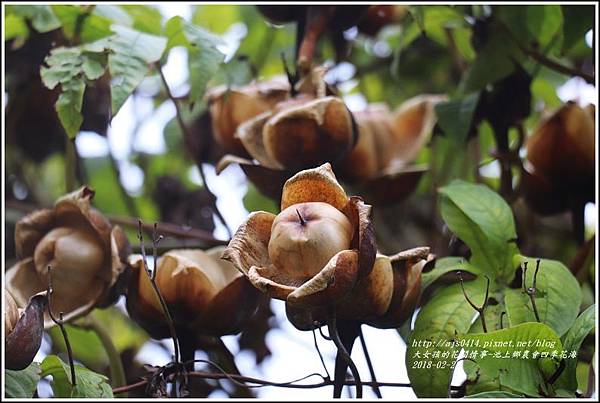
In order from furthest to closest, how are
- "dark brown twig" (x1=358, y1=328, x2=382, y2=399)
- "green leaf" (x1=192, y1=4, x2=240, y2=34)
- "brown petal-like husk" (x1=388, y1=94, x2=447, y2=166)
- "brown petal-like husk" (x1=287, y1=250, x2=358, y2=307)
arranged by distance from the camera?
"green leaf" (x1=192, y1=4, x2=240, y2=34), "brown petal-like husk" (x1=388, y1=94, x2=447, y2=166), "dark brown twig" (x1=358, y1=328, x2=382, y2=399), "brown petal-like husk" (x1=287, y1=250, x2=358, y2=307)

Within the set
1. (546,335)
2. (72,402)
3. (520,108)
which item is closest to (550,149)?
(520,108)

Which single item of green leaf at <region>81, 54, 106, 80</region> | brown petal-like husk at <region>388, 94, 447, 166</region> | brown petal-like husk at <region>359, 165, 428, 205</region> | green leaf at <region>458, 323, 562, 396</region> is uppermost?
green leaf at <region>81, 54, 106, 80</region>

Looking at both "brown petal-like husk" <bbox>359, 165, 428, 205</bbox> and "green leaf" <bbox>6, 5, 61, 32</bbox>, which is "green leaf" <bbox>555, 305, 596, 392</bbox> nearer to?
"brown petal-like husk" <bbox>359, 165, 428, 205</bbox>

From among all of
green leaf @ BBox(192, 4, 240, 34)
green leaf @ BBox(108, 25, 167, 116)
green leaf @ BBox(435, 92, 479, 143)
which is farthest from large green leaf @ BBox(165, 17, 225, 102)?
green leaf @ BBox(192, 4, 240, 34)

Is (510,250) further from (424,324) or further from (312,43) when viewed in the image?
(312,43)

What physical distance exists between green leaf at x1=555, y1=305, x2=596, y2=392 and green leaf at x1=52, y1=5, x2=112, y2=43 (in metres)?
0.54

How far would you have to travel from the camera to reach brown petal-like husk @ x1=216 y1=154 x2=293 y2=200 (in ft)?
2.70

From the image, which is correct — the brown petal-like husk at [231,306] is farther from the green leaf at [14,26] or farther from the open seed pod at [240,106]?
the green leaf at [14,26]

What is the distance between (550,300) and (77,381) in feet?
1.15

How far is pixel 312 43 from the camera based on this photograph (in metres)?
0.92

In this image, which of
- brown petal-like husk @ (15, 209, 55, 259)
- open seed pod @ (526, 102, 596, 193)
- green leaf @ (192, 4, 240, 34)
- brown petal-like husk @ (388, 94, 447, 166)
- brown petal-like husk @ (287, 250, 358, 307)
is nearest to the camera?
brown petal-like husk @ (287, 250, 358, 307)

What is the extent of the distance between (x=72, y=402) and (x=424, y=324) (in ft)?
0.87

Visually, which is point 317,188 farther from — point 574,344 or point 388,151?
point 388,151

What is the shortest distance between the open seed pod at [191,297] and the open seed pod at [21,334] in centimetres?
13
